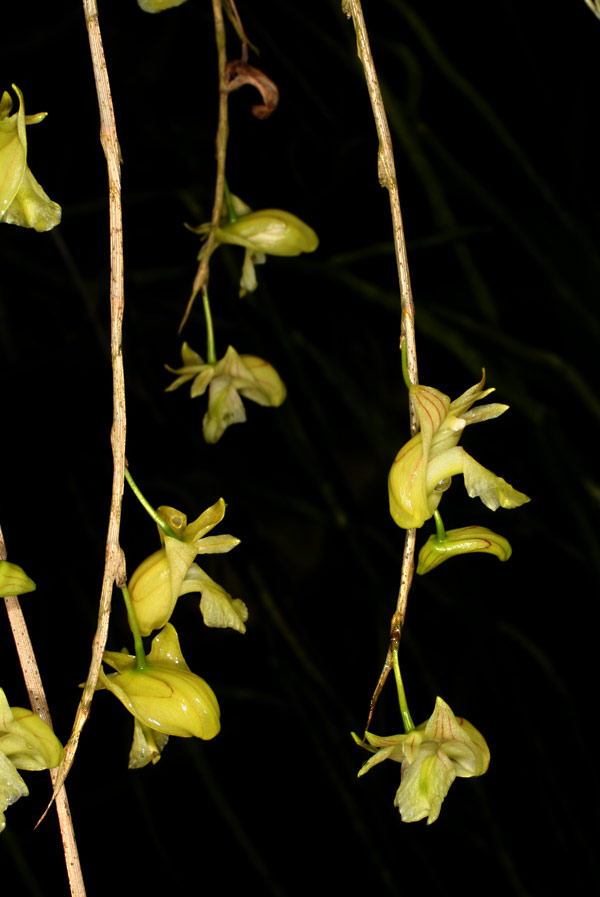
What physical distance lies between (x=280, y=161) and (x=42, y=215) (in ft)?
2.92

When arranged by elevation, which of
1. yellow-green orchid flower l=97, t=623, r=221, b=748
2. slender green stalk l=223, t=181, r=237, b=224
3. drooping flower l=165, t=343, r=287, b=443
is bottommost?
yellow-green orchid flower l=97, t=623, r=221, b=748

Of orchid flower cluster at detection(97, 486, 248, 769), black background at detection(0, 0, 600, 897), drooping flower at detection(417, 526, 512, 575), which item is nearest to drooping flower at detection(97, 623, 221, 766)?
orchid flower cluster at detection(97, 486, 248, 769)

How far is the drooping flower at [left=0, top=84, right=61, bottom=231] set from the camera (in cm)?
41

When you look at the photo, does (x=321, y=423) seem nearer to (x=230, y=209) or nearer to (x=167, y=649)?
(x=230, y=209)

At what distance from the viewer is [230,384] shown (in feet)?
2.16

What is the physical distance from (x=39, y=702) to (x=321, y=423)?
78 cm

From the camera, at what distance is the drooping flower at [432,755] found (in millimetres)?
439

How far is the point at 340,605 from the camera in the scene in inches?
54.6

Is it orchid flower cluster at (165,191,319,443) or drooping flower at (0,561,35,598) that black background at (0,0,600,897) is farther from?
drooping flower at (0,561,35,598)

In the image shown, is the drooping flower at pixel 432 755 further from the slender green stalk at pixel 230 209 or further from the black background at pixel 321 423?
the black background at pixel 321 423

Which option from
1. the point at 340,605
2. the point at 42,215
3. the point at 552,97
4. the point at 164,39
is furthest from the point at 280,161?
the point at 42,215

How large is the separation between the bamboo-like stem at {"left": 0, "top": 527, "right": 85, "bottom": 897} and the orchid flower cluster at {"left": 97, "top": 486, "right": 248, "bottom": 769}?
0.03 meters

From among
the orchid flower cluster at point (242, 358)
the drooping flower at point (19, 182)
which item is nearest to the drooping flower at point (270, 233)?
the orchid flower cluster at point (242, 358)

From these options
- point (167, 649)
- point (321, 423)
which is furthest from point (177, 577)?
point (321, 423)
